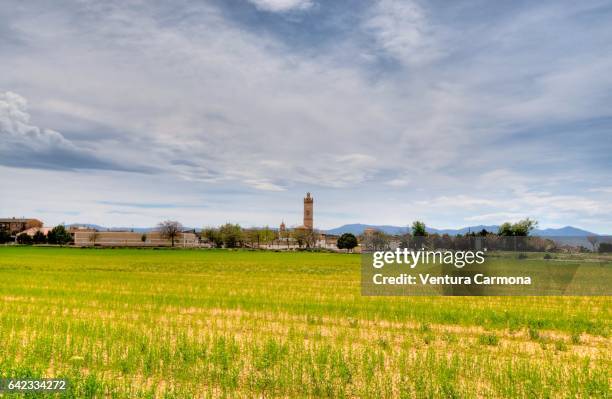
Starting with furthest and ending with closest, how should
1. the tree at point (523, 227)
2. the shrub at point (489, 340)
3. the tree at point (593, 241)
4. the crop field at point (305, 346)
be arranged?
the tree at point (523, 227), the tree at point (593, 241), the shrub at point (489, 340), the crop field at point (305, 346)

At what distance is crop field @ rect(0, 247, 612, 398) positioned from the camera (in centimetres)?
995

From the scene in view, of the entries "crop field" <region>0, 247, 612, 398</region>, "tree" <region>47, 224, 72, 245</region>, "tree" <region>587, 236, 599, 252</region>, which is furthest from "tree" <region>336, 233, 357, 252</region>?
"crop field" <region>0, 247, 612, 398</region>

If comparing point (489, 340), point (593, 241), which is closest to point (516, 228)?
point (593, 241)

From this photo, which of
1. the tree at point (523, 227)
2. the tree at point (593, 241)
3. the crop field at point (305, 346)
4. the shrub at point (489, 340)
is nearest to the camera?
the crop field at point (305, 346)

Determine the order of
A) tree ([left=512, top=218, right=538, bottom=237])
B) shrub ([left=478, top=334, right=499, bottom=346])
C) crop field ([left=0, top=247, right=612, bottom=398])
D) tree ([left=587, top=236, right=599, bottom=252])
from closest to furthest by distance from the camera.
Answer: crop field ([left=0, top=247, right=612, bottom=398])
shrub ([left=478, top=334, right=499, bottom=346])
tree ([left=587, top=236, right=599, bottom=252])
tree ([left=512, top=218, right=538, bottom=237])

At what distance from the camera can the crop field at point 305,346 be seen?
995cm

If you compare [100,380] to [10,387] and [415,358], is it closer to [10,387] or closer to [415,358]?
[10,387]

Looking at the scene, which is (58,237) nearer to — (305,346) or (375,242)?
(375,242)

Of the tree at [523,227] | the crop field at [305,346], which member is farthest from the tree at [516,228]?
the crop field at [305,346]

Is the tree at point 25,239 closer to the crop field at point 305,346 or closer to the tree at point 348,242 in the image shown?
the tree at point 348,242

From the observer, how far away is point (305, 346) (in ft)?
44.9

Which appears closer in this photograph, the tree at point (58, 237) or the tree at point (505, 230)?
the tree at point (505, 230)

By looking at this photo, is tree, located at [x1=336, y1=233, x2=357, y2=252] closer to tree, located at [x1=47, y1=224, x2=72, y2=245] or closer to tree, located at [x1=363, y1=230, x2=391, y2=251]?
tree, located at [x1=363, y1=230, x2=391, y2=251]

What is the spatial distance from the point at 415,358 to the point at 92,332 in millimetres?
9978
